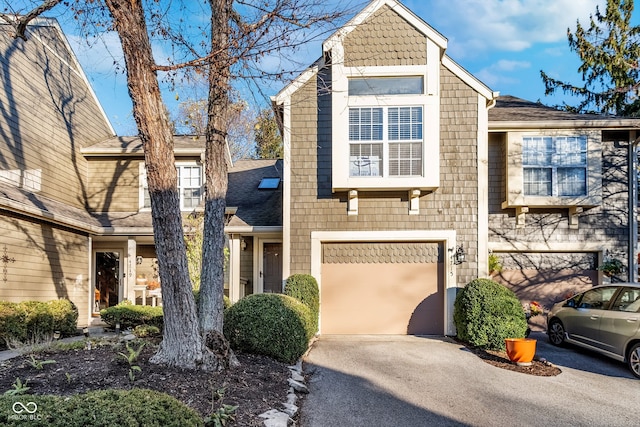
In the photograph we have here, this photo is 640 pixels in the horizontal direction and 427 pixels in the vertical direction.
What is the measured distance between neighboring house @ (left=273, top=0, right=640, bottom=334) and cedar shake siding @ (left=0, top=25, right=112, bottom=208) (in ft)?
20.5

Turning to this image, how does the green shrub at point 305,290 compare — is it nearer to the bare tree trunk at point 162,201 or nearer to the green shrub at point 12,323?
the bare tree trunk at point 162,201

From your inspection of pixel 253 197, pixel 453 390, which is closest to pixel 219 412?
pixel 453 390

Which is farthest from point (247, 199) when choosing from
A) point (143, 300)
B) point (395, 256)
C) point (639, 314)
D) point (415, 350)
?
point (639, 314)

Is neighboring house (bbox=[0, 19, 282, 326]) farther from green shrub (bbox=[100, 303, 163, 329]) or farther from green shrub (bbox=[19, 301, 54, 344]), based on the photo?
green shrub (bbox=[100, 303, 163, 329])

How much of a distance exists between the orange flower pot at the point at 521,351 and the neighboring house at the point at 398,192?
245 cm

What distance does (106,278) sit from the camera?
Answer: 13656mm

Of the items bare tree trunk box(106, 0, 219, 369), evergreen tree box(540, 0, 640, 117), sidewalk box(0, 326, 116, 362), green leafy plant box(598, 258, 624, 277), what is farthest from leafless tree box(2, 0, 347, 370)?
evergreen tree box(540, 0, 640, 117)

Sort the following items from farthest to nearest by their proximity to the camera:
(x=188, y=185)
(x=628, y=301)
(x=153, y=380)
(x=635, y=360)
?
(x=188, y=185) → (x=628, y=301) → (x=635, y=360) → (x=153, y=380)

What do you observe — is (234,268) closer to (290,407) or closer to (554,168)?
(290,407)

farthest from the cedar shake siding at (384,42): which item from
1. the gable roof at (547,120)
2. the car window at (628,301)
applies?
the car window at (628,301)

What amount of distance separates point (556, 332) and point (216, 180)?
761 centimetres

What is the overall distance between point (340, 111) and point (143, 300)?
775cm

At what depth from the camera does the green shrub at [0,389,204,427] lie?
2.88m

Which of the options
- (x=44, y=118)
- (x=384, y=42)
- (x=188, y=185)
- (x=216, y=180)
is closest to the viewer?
(x=216, y=180)
